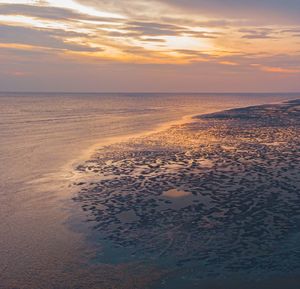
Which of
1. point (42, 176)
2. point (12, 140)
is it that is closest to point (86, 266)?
point (42, 176)

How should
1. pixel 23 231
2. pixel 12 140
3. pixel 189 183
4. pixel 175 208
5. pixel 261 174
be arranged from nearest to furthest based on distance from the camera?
1. pixel 23 231
2. pixel 175 208
3. pixel 189 183
4. pixel 261 174
5. pixel 12 140

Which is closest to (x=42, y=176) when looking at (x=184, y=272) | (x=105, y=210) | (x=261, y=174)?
(x=105, y=210)

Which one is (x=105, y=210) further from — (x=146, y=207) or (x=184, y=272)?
(x=184, y=272)

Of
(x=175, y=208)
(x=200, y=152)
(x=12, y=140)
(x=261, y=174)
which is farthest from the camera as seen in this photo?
(x=12, y=140)

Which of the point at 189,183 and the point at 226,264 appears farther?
the point at 189,183

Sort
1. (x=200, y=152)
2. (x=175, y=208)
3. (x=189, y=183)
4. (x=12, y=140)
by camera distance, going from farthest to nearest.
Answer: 1. (x=12, y=140)
2. (x=200, y=152)
3. (x=189, y=183)
4. (x=175, y=208)

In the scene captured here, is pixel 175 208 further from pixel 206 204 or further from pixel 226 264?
pixel 226 264
